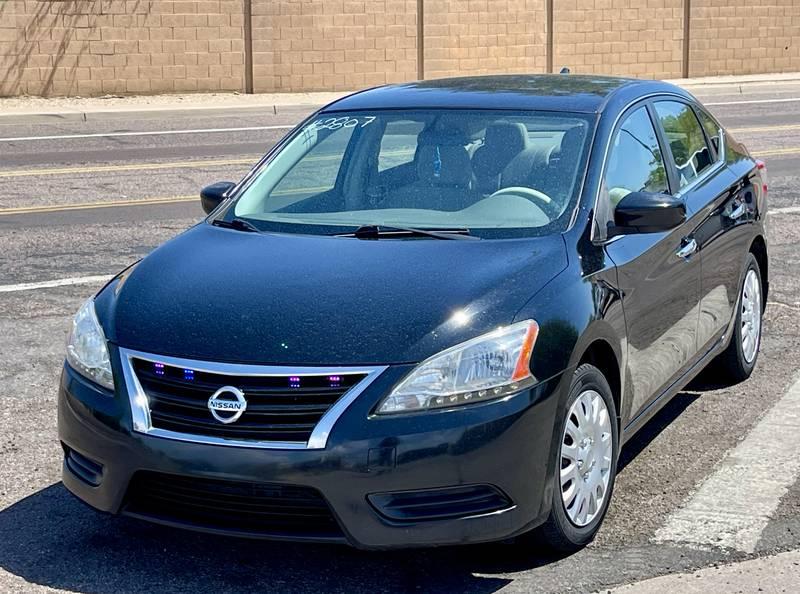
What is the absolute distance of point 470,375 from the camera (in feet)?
13.8

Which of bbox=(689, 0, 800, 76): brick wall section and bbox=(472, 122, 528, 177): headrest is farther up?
bbox=(472, 122, 528, 177): headrest

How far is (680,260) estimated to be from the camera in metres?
5.59

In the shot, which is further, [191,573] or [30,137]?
[30,137]

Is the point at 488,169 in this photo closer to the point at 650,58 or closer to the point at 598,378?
the point at 598,378

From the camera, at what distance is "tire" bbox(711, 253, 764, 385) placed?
6.64m

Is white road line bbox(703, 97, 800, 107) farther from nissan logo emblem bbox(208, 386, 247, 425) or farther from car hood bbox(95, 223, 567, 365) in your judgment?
nissan logo emblem bbox(208, 386, 247, 425)

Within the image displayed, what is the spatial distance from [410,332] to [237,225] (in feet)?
4.60

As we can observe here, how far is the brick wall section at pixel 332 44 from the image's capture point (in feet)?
85.6

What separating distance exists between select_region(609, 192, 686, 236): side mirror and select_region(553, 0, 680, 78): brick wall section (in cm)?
2463

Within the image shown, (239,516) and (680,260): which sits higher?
(680,260)

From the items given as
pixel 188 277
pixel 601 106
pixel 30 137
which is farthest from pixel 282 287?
pixel 30 137

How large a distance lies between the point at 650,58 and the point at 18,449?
26.7m

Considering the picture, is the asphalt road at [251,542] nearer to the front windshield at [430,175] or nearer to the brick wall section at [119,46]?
the front windshield at [430,175]

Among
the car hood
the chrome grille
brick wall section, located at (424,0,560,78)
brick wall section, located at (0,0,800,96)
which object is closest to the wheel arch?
the car hood
